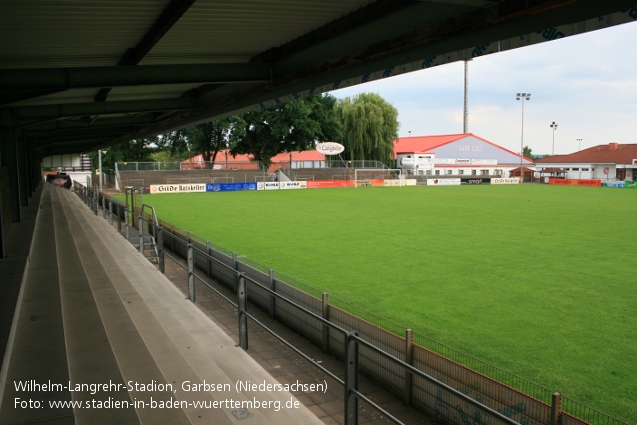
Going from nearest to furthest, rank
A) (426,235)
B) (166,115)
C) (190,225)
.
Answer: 1. (166,115)
2. (426,235)
3. (190,225)

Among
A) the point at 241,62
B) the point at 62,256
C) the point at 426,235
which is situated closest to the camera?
the point at 241,62

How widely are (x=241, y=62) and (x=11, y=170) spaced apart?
27.1ft

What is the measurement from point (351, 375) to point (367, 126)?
65274 mm

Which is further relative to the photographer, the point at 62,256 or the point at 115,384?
the point at 62,256

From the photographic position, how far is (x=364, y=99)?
6788 cm

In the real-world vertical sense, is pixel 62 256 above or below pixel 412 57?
below

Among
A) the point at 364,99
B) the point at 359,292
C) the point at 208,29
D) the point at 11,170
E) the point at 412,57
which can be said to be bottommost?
the point at 359,292

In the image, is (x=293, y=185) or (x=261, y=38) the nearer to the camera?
(x=261, y=38)

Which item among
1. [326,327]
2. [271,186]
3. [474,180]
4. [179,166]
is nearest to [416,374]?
[326,327]

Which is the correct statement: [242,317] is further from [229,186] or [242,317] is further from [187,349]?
[229,186]

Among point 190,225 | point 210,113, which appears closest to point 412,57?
point 210,113

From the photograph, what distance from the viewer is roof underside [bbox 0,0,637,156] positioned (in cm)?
433

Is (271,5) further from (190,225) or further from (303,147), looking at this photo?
(303,147)

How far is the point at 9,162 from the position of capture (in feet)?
40.8
